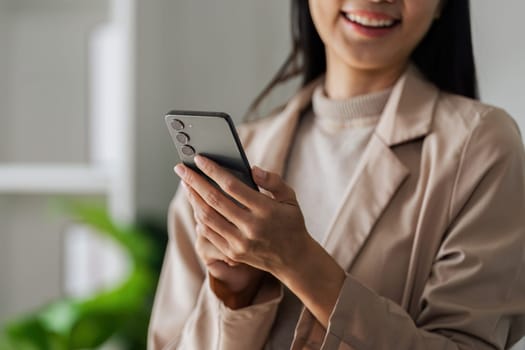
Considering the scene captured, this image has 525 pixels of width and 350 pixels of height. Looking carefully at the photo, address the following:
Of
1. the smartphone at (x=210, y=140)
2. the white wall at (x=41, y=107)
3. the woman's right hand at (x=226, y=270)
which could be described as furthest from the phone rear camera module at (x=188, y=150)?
the white wall at (x=41, y=107)

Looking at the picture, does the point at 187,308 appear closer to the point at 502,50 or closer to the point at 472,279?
the point at 472,279

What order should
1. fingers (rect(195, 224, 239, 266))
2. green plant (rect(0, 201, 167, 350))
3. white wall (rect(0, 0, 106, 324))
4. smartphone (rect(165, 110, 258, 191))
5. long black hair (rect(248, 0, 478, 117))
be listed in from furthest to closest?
white wall (rect(0, 0, 106, 324))
green plant (rect(0, 201, 167, 350))
long black hair (rect(248, 0, 478, 117))
fingers (rect(195, 224, 239, 266))
smartphone (rect(165, 110, 258, 191))

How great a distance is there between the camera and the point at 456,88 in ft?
3.93

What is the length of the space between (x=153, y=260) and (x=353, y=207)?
1.11 metres

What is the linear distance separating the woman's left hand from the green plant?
109 cm

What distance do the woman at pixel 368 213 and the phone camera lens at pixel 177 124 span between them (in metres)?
0.05

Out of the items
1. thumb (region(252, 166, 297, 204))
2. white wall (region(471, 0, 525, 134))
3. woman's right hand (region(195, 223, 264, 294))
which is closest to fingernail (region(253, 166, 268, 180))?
thumb (region(252, 166, 297, 204))

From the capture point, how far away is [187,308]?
4.21ft

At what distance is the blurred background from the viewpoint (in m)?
2.11

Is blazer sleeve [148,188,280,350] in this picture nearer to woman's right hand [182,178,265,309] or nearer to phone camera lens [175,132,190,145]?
woman's right hand [182,178,265,309]

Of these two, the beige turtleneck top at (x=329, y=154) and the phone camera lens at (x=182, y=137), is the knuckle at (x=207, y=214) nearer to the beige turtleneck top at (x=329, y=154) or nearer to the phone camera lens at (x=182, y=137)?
the phone camera lens at (x=182, y=137)

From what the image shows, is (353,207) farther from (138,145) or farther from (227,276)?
(138,145)

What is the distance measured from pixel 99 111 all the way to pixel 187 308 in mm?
1142

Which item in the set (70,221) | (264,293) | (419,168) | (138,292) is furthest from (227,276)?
(70,221)
